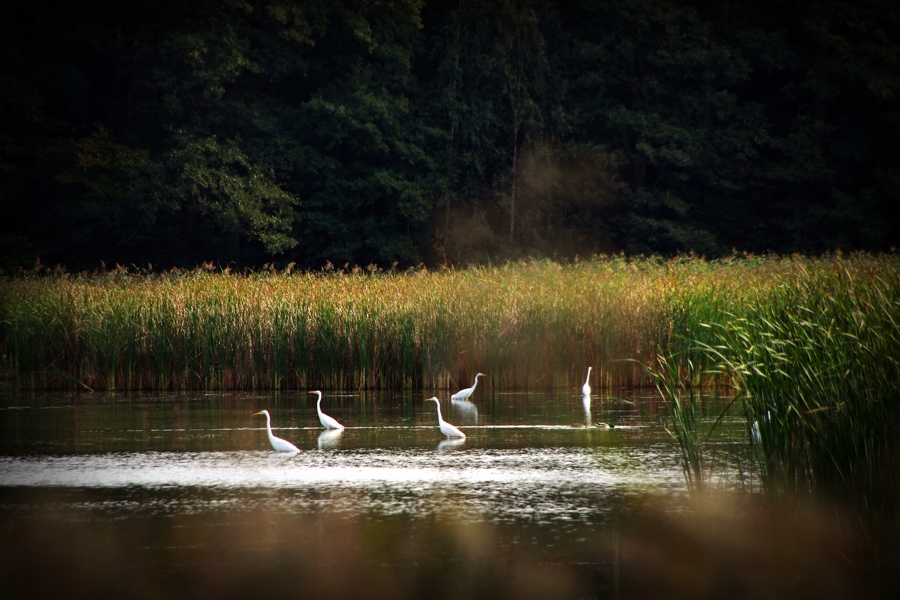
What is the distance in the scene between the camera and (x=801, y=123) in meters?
29.5

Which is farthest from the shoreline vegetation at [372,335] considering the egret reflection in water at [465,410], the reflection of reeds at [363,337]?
the egret reflection in water at [465,410]

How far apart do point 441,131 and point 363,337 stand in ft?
65.4

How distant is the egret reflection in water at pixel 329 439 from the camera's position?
24.6 feet

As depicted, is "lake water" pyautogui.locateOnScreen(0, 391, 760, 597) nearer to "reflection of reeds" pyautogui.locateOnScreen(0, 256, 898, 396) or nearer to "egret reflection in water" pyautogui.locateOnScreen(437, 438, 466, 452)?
"egret reflection in water" pyautogui.locateOnScreen(437, 438, 466, 452)

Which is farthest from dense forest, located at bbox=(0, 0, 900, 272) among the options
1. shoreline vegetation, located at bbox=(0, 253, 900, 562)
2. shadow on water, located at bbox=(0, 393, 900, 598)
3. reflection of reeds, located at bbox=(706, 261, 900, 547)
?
reflection of reeds, located at bbox=(706, 261, 900, 547)

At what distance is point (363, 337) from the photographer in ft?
37.4

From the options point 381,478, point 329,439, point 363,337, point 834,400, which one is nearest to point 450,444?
point 329,439

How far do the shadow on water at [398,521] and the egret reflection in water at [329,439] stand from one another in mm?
37

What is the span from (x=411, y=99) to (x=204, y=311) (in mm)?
21310

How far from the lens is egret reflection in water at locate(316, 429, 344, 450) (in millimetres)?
7508

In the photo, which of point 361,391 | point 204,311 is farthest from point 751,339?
point 204,311

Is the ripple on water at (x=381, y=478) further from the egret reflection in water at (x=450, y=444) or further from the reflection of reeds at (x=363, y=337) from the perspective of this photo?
the reflection of reeds at (x=363, y=337)

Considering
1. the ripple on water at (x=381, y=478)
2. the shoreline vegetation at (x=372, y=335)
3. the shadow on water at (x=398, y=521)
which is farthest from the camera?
the shoreline vegetation at (x=372, y=335)

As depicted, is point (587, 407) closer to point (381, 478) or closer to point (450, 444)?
point (450, 444)
